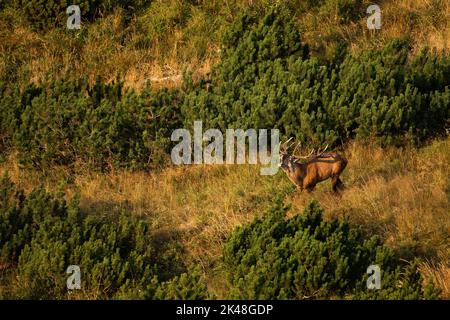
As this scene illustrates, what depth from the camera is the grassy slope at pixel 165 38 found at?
16891 millimetres

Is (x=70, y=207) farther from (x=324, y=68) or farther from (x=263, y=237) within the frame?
(x=324, y=68)

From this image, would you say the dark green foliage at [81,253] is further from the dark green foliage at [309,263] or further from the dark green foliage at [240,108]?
the dark green foliage at [240,108]

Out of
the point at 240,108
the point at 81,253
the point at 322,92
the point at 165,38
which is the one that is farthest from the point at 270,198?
the point at 165,38

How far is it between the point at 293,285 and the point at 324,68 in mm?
5080

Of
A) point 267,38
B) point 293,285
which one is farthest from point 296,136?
point 293,285

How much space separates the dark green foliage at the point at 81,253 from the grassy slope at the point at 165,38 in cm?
406

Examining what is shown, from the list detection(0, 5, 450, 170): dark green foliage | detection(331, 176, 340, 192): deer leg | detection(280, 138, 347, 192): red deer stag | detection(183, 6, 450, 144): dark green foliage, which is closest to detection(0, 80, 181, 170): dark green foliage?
detection(0, 5, 450, 170): dark green foliage

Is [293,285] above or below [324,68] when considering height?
below

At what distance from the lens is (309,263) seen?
11.2 m

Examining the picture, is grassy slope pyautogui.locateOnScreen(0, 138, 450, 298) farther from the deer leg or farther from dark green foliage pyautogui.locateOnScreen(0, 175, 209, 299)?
dark green foliage pyautogui.locateOnScreen(0, 175, 209, 299)

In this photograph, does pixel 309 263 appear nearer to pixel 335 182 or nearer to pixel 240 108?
pixel 335 182

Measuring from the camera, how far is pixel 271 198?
13234 mm

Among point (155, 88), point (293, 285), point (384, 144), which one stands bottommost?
point (293, 285)

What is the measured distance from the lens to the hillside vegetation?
451 inches
